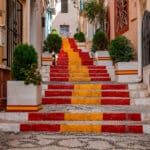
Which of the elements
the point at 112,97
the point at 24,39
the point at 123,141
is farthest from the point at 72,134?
the point at 24,39

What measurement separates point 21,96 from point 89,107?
4.84ft

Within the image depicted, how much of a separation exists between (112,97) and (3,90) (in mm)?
2459

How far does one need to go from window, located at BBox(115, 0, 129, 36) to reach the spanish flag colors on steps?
1.46 metres

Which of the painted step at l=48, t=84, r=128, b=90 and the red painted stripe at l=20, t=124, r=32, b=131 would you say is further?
the painted step at l=48, t=84, r=128, b=90

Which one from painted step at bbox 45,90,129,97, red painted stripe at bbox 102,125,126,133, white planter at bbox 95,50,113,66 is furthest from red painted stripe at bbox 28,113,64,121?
white planter at bbox 95,50,113,66

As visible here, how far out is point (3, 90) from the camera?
762cm

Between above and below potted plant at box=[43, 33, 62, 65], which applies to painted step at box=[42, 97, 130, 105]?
below

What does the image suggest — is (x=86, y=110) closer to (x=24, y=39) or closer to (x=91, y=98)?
(x=91, y=98)

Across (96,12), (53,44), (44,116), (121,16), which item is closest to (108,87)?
(44,116)

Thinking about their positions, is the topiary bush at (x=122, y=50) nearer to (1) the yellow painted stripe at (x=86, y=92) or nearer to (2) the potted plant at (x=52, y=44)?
(1) the yellow painted stripe at (x=86, y=92)

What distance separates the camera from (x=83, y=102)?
27.7ft

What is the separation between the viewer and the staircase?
6.54 metres

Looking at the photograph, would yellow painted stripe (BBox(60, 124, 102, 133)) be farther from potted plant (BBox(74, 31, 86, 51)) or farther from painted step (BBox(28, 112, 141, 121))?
potted plant (BBox(74, 31, 86, 51))

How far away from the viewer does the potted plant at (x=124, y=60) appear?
1026cm
